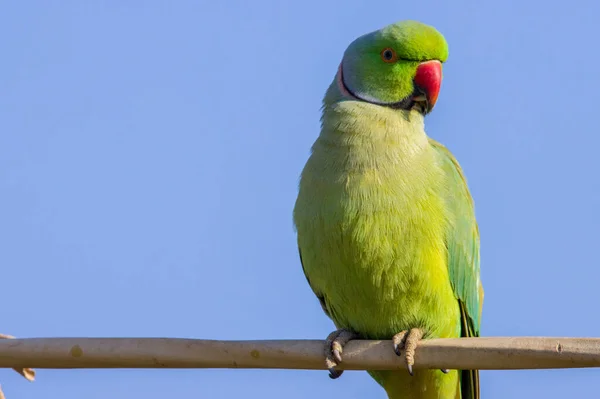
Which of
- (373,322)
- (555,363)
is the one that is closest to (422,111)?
(373,322)

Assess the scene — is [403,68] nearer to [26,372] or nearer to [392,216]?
[392,216]

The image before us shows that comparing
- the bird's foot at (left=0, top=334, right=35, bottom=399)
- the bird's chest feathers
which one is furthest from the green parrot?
the bird's foot at (left=0, top=334, right=35, bottom=399)

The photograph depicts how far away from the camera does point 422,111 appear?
561 cm

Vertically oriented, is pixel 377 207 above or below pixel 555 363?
above

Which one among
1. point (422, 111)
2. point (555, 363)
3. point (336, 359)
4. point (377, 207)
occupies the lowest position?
point (555, 363)

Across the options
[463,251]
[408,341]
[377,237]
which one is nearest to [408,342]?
[408,341]

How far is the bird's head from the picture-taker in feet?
18.1

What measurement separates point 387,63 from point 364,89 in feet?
Answer: 0.69

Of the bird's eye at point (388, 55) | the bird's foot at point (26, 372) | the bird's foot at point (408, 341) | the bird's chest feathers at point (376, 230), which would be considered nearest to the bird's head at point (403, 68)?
the bird's eye at point (388, 55)

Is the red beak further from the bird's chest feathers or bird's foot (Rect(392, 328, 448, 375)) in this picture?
bird's foot (Rect(392, 328, 448, 375))

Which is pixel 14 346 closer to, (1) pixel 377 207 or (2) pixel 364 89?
(1) pixel 377 207

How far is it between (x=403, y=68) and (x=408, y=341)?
170cm

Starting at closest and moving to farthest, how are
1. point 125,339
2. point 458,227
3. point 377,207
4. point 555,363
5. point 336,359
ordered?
point 555,363, point 125,339, point 336,359, point 377,207, point 458,227

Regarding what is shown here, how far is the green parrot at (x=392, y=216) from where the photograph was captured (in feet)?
16.6
